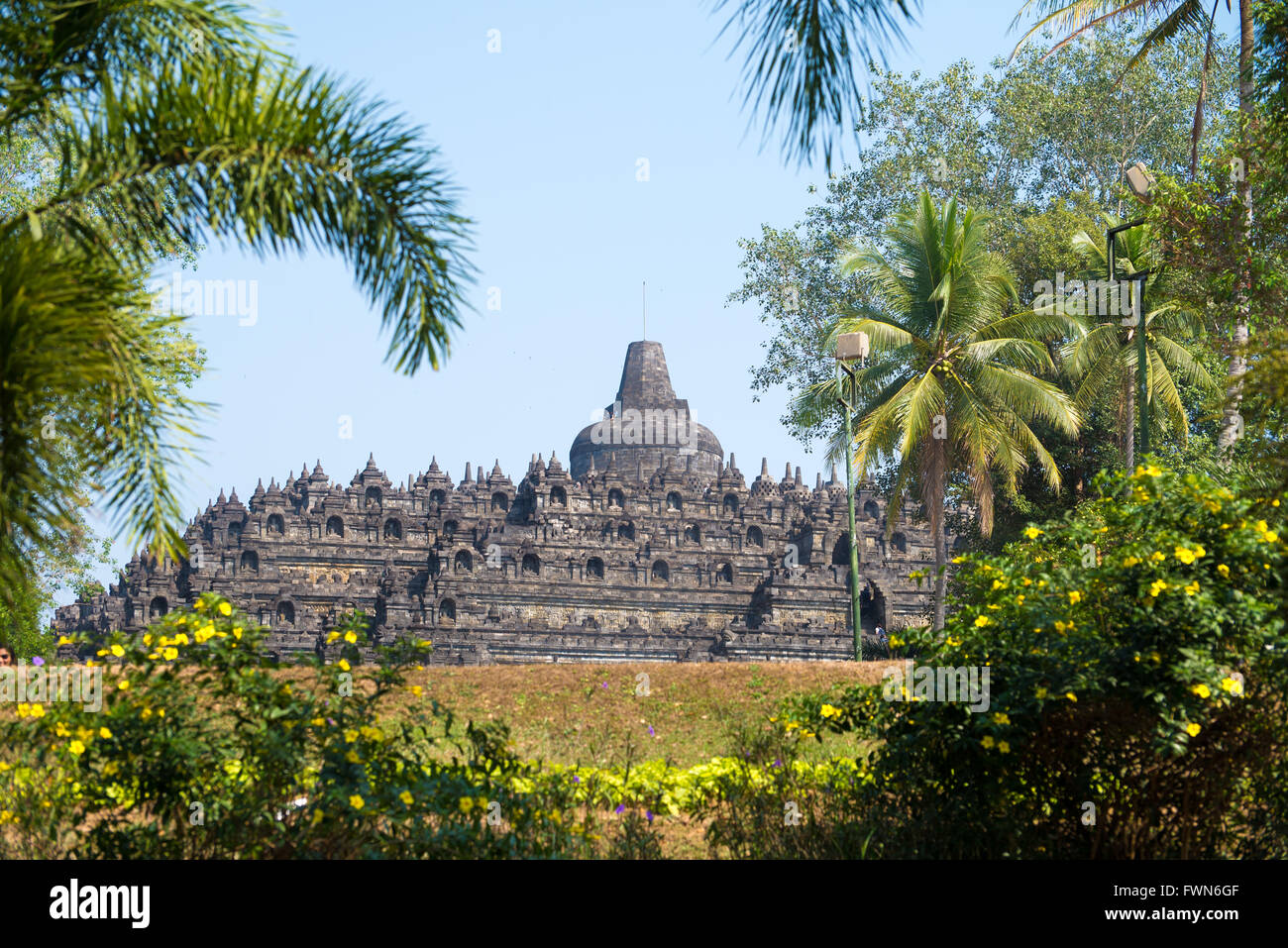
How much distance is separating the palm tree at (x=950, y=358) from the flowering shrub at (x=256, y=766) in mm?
18629

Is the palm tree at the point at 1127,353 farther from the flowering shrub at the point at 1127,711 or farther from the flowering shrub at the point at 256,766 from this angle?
the flowering shrub at the point at 256,766

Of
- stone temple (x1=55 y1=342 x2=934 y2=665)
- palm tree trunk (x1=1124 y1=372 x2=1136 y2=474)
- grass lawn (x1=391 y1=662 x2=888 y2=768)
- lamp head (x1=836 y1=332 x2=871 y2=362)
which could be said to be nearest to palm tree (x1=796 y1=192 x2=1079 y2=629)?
palm tree trunk (x1=1124 y1=372 x2=1136 y2=474)

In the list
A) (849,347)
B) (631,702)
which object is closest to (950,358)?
(849,347)

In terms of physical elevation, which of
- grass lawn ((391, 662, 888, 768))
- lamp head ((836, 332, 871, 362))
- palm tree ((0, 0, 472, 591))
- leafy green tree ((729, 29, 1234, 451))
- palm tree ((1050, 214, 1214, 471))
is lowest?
grass lawn ((391, 662, 888, 768))

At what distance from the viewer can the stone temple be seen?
138 ft

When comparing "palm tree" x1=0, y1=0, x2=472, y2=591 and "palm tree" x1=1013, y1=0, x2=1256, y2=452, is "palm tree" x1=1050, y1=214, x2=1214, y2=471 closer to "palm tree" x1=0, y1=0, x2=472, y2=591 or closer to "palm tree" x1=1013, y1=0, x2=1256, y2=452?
"palm tree" x1=1013, y1=0, x2=1256, y2=452

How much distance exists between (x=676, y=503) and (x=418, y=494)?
971 cm

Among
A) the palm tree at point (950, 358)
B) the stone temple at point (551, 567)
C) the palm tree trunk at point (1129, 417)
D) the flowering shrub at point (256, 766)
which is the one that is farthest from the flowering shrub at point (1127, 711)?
the stone temple at point (551, 567)

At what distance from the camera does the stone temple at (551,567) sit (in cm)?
4194

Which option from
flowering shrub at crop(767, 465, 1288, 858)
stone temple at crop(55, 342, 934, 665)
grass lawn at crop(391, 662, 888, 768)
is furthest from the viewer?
stone temple at crop(55, 342, 934, 665)

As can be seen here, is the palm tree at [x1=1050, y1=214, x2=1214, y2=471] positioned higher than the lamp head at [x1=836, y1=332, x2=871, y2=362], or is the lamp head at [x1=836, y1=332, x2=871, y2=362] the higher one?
the palm tree at [x1=1050, y1=214, x2=1214, y2=471]

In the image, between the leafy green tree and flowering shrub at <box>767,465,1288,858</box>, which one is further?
the leafy green tree

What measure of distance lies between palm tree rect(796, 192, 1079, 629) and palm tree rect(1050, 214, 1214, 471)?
81 cm
